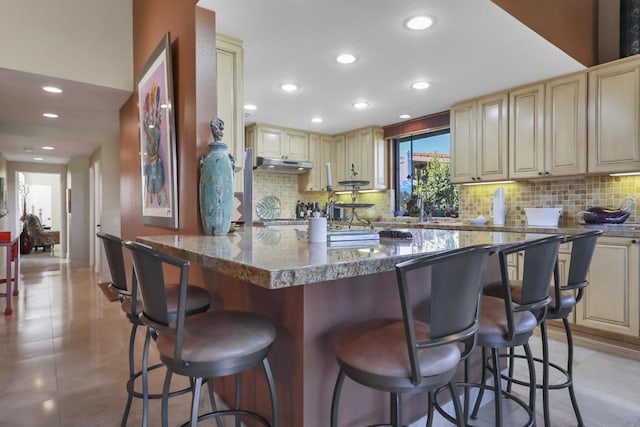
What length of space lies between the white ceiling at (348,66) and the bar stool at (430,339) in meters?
1.84

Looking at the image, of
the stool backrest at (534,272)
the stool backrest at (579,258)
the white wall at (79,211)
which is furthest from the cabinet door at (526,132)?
the white wall at (79,211)

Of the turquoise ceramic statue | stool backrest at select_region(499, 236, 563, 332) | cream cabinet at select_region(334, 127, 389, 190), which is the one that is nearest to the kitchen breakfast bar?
stool backrest at select_region(499, 236, 563, 332)

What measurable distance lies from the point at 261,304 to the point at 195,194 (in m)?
0.93

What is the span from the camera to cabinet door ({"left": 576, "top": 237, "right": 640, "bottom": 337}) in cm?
270

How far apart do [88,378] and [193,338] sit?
173 cm

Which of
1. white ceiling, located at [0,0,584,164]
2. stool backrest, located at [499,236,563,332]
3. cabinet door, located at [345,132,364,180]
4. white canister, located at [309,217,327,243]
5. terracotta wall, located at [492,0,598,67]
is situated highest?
terracotta wall, located at [492,0,598,67]

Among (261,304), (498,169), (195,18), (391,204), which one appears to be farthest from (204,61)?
(391,204)

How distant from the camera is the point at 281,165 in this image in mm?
5074

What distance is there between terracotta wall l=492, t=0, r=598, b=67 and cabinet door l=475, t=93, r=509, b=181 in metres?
0.75

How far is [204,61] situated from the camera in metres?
2.08

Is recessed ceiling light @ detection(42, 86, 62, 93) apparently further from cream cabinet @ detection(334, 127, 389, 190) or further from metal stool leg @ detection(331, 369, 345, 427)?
metal stool leg @ detection(331, 369, 345, 427)

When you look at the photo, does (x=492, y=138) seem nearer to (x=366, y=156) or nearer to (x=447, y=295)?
(x=366, y=156)

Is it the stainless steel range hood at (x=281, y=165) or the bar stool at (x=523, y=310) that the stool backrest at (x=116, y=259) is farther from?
the stainless steel range hood at (x=281, y=165)

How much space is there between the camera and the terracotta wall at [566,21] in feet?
7.82
